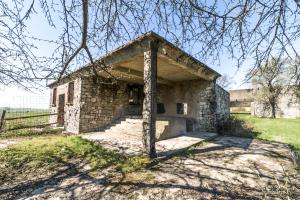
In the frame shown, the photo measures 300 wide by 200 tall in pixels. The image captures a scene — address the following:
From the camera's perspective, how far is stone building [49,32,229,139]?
7480mm

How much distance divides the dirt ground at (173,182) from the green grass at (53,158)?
325mm

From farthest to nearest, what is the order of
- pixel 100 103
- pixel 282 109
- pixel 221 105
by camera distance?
pixel 282 109
pixel 221 105
pixel 100 103

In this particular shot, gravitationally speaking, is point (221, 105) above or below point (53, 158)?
above

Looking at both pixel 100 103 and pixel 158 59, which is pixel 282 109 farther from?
pixel 158 59

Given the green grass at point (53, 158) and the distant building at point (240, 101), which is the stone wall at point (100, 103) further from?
the distant building at point (240, 101)

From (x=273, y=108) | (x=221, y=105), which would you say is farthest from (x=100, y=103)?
(x=273, y=108)

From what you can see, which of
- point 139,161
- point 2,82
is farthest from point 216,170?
point 2,82

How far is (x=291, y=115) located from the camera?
20.7 metres

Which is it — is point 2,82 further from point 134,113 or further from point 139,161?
point 134,113

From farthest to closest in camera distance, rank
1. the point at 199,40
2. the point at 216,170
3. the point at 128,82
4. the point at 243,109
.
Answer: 1. the point at 243,109
2. the point at 128,82
3. the point at 216,170
4. the point at 199,40

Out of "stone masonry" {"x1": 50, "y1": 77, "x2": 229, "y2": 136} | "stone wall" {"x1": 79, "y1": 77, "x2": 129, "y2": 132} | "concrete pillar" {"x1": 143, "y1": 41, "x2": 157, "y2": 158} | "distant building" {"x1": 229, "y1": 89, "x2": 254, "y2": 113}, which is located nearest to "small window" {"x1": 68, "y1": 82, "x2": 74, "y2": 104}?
→ "stone masonry" {"x1": 50, "y1": 77, "x2": 229, "y2": 136}

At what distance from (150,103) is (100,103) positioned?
17.1 feet

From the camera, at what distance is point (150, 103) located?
529cm

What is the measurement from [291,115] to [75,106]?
2108 cm
